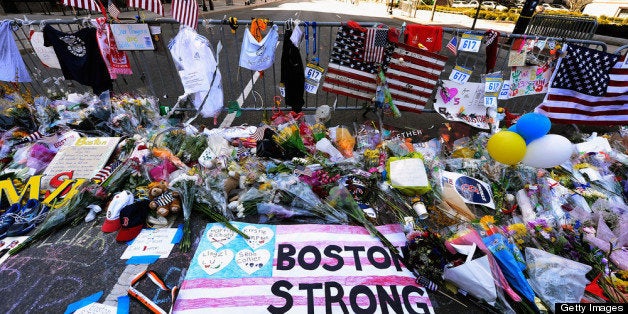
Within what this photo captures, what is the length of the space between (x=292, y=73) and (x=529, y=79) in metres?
4.05

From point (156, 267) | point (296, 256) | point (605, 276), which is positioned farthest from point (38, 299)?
point (605, 276)

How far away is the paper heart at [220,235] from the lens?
9.24 ft

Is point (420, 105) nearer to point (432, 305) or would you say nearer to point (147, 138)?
point (432, 305)

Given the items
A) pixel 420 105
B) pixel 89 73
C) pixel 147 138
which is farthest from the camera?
pixel 420 105

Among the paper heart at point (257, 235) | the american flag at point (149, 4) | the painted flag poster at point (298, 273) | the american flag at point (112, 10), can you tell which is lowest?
the painted flag poster at point (298, 273)

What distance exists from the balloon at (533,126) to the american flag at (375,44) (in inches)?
83.4

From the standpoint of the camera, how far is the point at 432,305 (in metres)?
2.43

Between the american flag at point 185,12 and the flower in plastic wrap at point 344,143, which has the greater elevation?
the american flag at point 185,12

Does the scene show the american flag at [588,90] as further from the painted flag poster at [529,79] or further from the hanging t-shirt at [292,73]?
the hanging t-shirt at [292,73]

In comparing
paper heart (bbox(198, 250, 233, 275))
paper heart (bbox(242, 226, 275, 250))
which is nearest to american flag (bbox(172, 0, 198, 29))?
paper heart (bbox(242, 226, 275, 250))

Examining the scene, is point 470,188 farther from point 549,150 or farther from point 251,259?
point 251,259

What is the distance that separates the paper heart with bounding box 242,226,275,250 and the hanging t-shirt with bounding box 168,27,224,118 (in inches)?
102

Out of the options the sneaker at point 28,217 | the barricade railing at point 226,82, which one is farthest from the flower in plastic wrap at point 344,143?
the sneaker at point 28,217

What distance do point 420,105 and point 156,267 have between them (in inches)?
178
